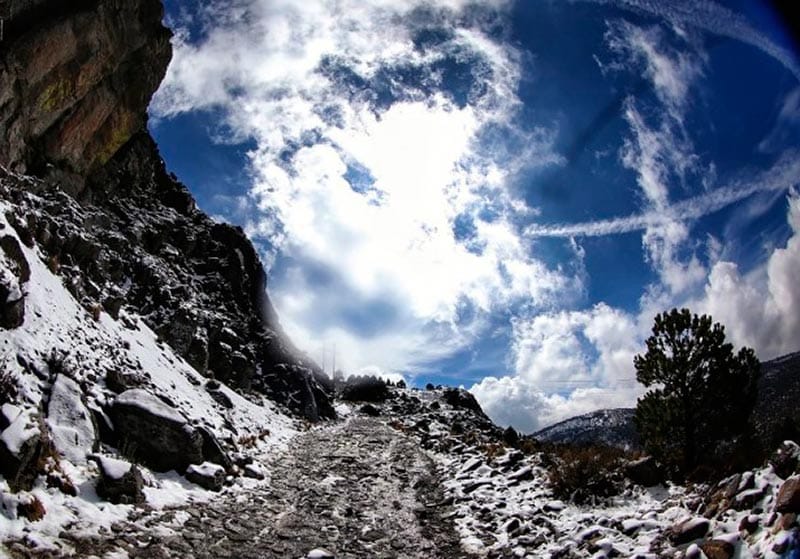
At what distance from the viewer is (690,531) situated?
816 cm

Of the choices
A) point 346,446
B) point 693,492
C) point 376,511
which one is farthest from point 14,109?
point 693,492

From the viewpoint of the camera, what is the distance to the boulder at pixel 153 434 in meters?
12.8

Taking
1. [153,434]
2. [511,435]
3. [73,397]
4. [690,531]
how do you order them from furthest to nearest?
[511,435] → [153,434] → [73,397] → [690,531]

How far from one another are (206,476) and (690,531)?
37.8ft

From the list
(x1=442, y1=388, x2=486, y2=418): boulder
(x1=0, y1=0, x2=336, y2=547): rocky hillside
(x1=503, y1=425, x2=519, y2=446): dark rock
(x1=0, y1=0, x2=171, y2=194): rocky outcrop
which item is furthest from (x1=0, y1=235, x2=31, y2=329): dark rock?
(x1=442, y1=388, x2=486, y2=418): boulder

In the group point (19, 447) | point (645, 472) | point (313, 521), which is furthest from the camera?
point (313, 521)

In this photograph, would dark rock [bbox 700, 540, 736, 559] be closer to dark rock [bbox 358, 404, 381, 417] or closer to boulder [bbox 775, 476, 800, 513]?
boulder [bbox 775, 476, 800, 513]

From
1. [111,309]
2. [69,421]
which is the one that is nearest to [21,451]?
[69,421]

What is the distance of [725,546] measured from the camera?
718 centimetres

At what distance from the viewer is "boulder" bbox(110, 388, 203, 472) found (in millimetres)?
12844

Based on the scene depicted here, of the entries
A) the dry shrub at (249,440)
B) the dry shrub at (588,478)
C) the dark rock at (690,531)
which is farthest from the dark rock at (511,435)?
the dark rock at (690,531)

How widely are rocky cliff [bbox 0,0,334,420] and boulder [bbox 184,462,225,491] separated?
589cm

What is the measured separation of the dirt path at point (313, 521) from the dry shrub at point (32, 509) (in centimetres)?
82

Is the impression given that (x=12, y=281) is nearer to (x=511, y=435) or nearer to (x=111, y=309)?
(x=111, y=309)
